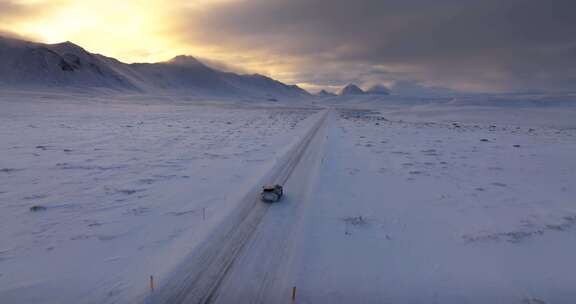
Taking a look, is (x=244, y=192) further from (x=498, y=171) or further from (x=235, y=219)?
(x=498, y=171)

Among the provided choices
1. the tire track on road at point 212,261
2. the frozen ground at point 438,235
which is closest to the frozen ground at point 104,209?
the tire track on road at point 212,261

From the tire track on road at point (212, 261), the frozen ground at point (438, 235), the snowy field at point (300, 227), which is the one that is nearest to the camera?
the tire track on road at point (212, 261)

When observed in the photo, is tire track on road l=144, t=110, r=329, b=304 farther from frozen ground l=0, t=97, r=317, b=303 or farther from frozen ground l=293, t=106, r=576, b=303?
frozen ground l=293, t=106, r=576, b=303

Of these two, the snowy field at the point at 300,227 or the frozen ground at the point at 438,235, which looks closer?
the snowy field at the point at 300,227

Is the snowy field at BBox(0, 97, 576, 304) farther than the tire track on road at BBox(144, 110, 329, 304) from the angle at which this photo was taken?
Yes

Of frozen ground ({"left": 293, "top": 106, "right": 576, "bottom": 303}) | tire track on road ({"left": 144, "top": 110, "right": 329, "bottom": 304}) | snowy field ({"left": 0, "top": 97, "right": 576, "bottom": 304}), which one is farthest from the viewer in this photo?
frozen ground ({"left": 293, "top": 106, "right": 576, "bottom": 303})

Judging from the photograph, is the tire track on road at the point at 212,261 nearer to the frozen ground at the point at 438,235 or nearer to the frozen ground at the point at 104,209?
the frozen ground at the point at 104,209

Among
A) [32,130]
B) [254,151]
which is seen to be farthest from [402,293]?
[32,130]

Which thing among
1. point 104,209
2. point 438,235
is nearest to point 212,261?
point 104,209

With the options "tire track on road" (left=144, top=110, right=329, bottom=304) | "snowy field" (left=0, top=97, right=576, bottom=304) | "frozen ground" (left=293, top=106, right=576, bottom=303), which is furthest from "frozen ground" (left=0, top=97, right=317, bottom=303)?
"frozen ground" (left=293, top=106, right=576, bottom=303)
